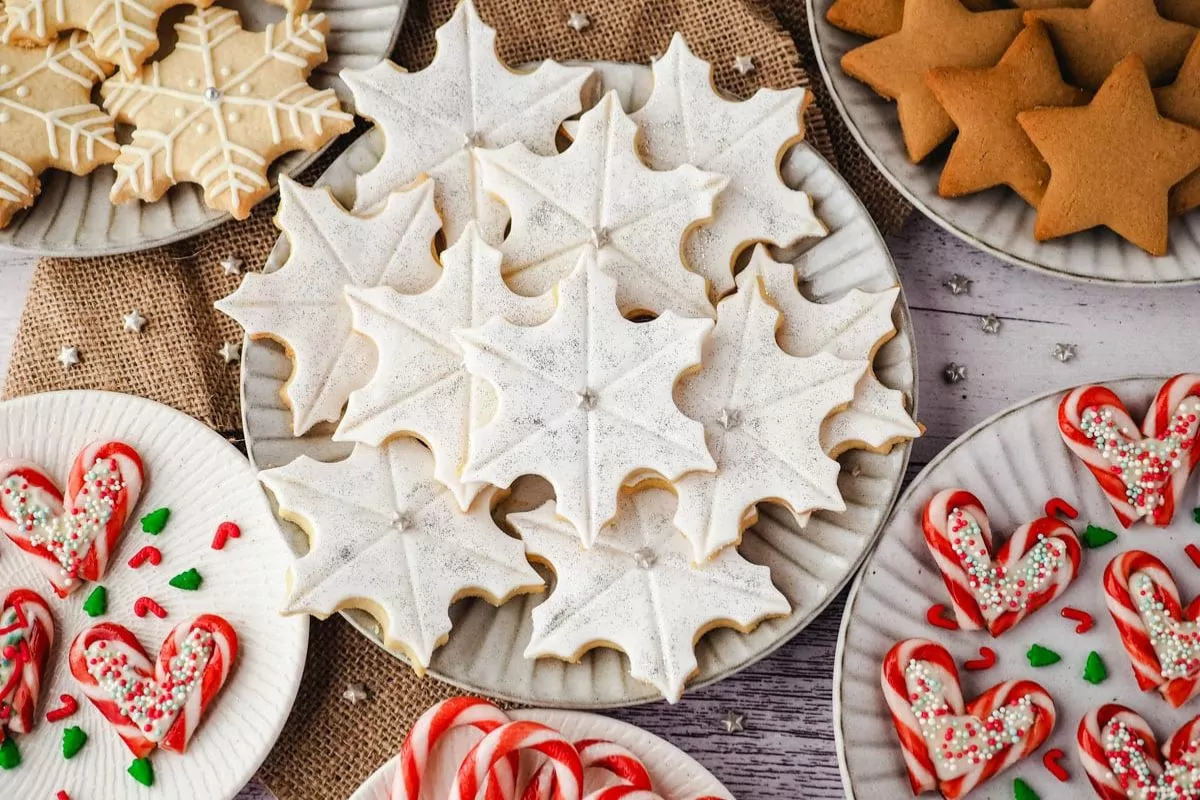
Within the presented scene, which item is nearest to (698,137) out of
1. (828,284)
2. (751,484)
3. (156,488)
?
(828,284)

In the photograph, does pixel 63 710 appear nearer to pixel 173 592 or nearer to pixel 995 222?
pixel 173 592

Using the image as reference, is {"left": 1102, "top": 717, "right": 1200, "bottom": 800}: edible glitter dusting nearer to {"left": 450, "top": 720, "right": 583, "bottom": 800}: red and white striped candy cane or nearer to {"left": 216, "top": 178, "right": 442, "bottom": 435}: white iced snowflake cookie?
{"left": 450, "top": 720, "right": 583, "bottom": 800}: red and white striped candy cane

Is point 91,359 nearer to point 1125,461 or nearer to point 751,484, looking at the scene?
point 751,484

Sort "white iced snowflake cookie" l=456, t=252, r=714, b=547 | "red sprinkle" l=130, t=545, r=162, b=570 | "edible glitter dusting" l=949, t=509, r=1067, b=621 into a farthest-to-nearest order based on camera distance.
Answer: "red sprinkle" l=130, t=545, r=162, b=570 → "edible glitter dusting" l=949, t=509, r=1067, b=621 → "white iced snowflake cookie" l=456, t=252, r=714, b=547

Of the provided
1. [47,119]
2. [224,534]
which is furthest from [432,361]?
[47,119]

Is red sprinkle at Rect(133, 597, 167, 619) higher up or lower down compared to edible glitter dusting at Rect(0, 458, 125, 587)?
lower down

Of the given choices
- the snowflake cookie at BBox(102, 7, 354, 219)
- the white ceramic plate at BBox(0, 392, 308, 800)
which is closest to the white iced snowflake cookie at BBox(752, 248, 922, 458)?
the snowflake cookie at BBox(102, 7, 354, 219)

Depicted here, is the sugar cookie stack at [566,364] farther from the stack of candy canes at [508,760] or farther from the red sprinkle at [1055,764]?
the red sprinkle at [1055,764]
